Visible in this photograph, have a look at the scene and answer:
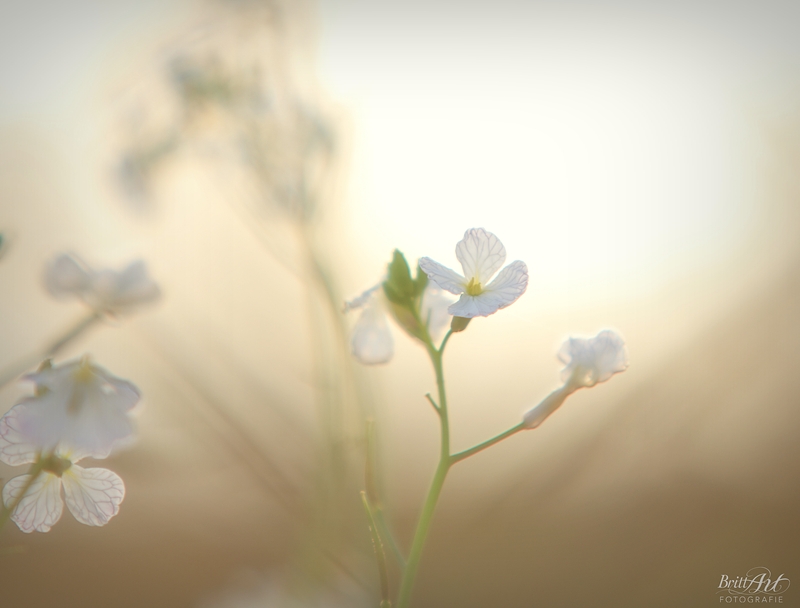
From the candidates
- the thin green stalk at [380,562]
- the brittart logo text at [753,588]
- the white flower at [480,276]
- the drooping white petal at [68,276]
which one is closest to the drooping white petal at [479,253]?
the white flower at [480,276]

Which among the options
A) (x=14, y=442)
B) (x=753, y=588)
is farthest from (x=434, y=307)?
(x=753, y=588)

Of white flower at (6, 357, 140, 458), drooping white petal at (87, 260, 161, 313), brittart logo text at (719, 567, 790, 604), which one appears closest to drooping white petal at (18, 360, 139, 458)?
white flower at (6, 357, 140, 458)

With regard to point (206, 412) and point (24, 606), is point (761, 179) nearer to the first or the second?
point (206, 412)

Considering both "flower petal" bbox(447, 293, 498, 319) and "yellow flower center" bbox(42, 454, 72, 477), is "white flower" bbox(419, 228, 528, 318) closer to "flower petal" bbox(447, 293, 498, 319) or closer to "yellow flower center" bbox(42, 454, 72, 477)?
"flower petal" bbox(447, 293, 498, 319)

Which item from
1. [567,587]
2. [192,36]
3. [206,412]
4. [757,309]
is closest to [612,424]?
[567,587]

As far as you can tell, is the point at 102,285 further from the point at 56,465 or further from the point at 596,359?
the point at 596,359

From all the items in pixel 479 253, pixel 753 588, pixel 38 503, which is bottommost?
pixel 753 588
